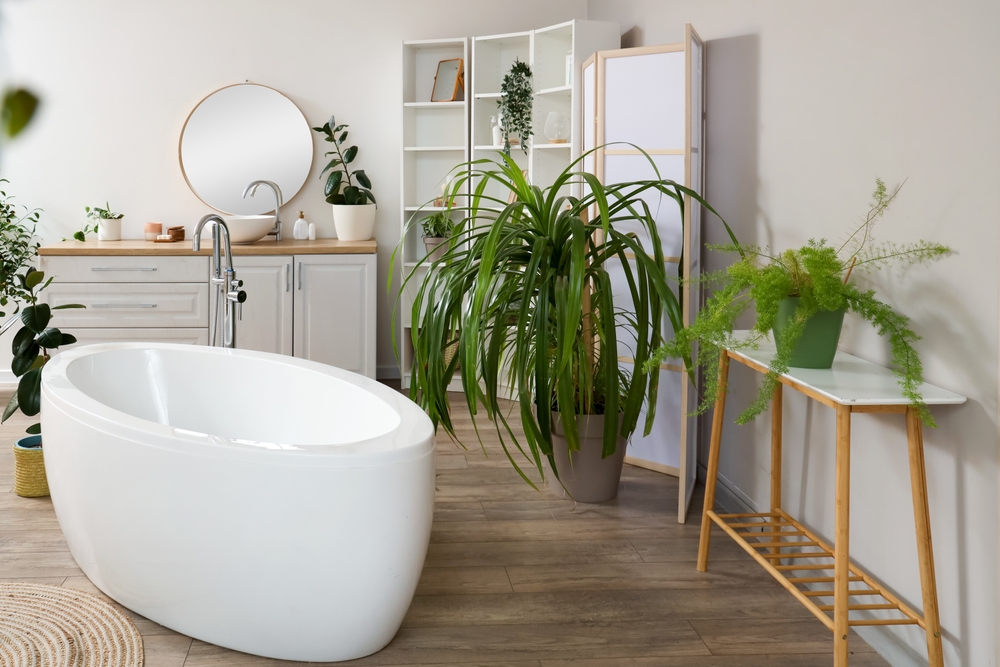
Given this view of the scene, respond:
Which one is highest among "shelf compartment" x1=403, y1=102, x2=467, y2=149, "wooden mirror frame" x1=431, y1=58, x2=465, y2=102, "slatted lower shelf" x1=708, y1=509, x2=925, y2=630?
"wooden mirror frame" x1=431, y1=58, x2=465, y2=102

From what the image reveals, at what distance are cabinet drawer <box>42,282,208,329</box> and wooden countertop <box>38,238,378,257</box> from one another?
6.5 inches

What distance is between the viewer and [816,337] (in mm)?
1972

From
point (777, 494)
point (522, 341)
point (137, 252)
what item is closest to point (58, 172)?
point (137, 252)

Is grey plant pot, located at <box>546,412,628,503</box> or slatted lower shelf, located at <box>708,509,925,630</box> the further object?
grey plant pot, located at <box>546,412,628,503</box>

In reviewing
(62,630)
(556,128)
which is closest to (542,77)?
(556,128)

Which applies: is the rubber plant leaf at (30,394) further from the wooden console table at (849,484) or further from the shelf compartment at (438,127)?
the shelf compartment at (438,127)

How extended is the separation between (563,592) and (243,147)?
343 cm

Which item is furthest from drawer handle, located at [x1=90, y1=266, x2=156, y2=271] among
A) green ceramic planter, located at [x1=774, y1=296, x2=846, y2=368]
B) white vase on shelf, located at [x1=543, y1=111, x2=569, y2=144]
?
green ceramic planter, located at [x1=774, y1=296, x2=846, y2=368]

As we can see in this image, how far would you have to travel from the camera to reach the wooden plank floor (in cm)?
204

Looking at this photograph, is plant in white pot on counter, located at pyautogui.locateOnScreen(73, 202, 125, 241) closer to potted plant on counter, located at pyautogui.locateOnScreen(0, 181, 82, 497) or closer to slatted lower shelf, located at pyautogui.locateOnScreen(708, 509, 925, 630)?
potted plant on counter, located at pyautogui.locateOnScreen(0, 181, 82, 497)

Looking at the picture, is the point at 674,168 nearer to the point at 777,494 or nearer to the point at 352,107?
the point at 777,494

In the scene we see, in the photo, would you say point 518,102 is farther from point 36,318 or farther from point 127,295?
point 36,318

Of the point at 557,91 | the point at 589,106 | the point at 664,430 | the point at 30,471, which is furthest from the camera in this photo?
the point at 557,91

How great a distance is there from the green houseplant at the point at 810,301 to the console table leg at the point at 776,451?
0.31 m
